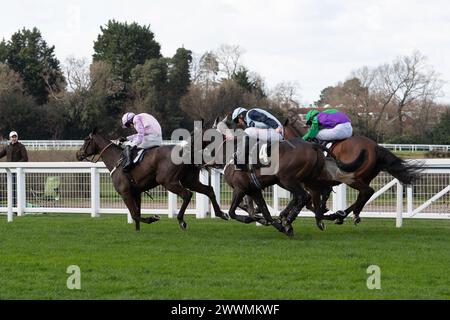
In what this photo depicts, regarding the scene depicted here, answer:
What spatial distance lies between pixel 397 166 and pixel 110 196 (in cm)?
595

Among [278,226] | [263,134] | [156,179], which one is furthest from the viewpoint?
[156,179]

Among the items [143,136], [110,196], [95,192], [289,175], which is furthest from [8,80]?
[289,175]

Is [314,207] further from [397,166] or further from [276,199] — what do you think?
[276,199]

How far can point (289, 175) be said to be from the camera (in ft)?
36.9

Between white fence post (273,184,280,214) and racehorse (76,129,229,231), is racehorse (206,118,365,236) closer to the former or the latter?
racehorse (76,129,229,231)

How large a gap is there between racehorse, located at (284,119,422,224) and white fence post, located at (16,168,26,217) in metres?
6.14

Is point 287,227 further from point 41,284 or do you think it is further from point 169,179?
point 41,284

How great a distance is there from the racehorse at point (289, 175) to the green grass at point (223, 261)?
379mm

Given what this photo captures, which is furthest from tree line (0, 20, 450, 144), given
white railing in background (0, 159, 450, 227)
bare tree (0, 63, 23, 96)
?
white railing in background (0, 159, 450, 227)

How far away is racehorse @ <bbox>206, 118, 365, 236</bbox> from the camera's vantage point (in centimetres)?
1119

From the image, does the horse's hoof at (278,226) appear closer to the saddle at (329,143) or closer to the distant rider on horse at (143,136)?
the saddle at (329,143)

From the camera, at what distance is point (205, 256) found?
30.8 ft

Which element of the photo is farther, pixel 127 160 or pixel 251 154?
pixel 127 160
